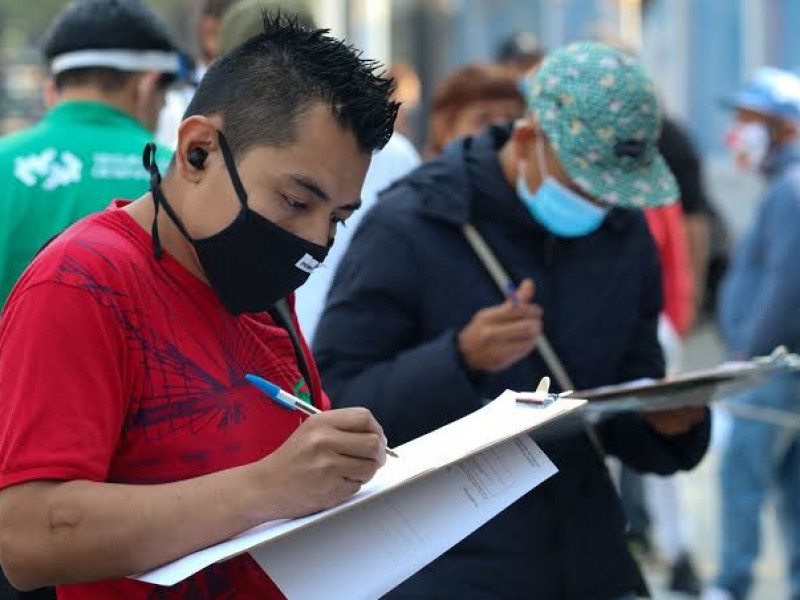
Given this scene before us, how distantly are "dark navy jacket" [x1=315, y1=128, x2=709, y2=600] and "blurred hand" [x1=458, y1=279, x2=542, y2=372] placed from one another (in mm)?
39

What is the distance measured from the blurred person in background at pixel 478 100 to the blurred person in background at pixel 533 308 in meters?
2.51

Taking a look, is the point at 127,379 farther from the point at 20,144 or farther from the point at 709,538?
the point at 709,538

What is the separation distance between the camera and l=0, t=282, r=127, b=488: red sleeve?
6.00 feet

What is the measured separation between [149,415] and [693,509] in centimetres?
687

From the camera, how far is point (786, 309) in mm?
5902

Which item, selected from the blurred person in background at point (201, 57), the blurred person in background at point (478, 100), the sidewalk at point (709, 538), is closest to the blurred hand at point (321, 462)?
the blurred person in background at point (201, 57)

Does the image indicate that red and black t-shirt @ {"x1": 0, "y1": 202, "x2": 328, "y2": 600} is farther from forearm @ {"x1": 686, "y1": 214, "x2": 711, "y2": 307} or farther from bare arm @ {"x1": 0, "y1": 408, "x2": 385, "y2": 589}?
forearm @ {"x1": 686, "y1": 214, "x2": 711, "y2": 307}

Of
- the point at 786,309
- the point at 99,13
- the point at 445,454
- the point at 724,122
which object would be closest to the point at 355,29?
the point at 724,122

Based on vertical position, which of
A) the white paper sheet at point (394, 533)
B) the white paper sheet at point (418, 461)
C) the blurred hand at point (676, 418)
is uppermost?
the white paper sheet at point (418, 461)

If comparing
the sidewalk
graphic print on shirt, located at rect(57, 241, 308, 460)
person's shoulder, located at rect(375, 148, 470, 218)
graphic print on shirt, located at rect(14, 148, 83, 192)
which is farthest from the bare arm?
the sidewalk

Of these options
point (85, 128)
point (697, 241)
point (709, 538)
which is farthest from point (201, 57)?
point (709, 538)

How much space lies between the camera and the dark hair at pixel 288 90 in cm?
205

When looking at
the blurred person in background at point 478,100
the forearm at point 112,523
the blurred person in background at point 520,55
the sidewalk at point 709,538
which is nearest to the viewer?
the forearm at point 112,523

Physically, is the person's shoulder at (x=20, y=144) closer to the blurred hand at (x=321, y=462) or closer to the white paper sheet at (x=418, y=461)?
the white paper sheet at (x=418, y=461)
